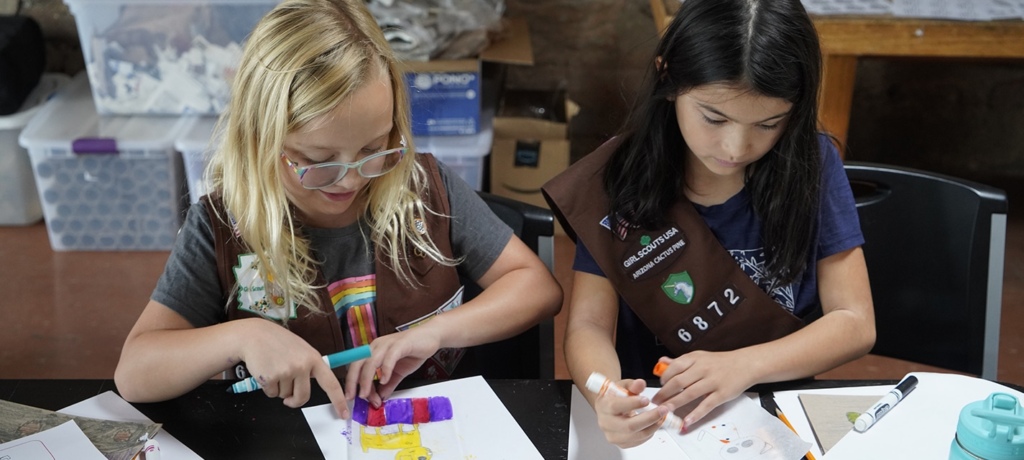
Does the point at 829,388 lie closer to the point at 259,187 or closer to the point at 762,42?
the point at 762,42

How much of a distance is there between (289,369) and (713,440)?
48 cm

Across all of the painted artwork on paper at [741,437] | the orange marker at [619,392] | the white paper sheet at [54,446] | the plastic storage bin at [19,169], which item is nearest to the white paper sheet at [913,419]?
the painted artwork on paper at [741,437]

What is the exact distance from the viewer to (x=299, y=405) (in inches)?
44.9

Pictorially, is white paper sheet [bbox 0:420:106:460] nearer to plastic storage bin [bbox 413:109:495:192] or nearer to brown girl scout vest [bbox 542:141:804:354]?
brown girl scout vest [bbox 542:141:804:354]

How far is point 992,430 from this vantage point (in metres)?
0.85

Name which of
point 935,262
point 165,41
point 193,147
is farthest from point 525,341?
point 165,41

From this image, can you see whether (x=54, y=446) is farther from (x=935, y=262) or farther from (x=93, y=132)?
(x=93, y=132)

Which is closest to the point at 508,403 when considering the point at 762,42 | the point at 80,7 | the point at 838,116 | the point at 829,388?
the point at 829,388

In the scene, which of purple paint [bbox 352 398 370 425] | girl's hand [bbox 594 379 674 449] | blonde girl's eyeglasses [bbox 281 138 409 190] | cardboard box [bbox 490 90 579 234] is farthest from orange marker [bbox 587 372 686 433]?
cardboard box [bbox 490 90 579 234]

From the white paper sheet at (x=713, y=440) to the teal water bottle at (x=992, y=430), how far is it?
8.2 inches

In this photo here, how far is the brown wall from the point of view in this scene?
3.27 metres

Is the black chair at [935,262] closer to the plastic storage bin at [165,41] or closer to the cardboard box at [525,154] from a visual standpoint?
the cardboard box at [525,154]

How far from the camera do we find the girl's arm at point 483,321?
3.84 feet

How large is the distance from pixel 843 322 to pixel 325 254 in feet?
2.26
